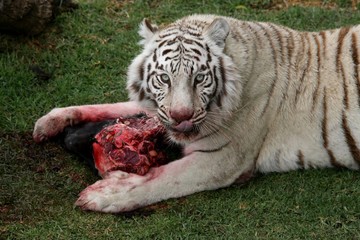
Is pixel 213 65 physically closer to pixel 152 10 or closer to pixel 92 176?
pixel 92 176

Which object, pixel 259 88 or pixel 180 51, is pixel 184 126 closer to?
pixel 180 51

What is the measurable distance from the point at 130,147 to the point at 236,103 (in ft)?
2.22

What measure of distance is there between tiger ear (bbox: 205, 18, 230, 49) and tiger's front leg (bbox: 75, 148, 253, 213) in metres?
0.64

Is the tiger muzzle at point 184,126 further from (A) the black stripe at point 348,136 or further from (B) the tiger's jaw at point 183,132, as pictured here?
(A) the black stripe at point 348,136

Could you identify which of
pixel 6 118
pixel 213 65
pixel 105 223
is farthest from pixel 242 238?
pixel 6 118

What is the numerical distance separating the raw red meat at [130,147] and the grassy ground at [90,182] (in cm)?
21

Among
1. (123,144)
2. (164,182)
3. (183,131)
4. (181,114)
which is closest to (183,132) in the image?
(183,131)

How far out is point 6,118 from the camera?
489 centimetres

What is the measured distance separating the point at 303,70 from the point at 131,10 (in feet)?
7.92

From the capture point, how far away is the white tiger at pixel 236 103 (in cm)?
405

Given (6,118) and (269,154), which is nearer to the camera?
(269,154)

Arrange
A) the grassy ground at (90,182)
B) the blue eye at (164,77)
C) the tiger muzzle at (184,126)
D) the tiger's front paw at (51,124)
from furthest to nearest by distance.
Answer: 1. the tiger's front paw at (51,124)
2. the blue eye at (164,77)
3. the tiger muzzle at (184,126)
4. the grassy ground at (90,182)

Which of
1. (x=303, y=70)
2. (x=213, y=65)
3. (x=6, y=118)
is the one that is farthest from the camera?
(x=6, y=118)

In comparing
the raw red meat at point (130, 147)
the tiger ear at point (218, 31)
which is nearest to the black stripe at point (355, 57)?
the tiger ear at point (218, 31)
